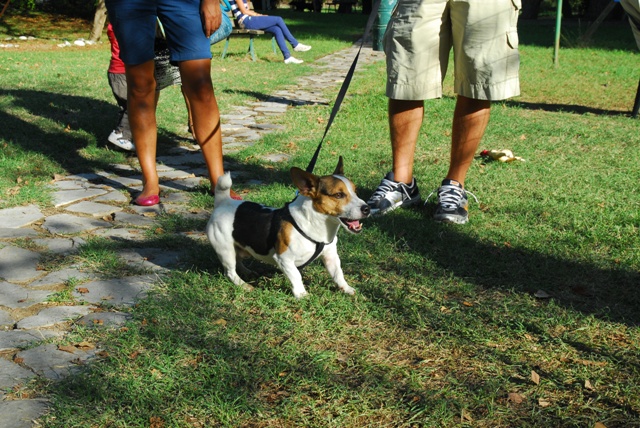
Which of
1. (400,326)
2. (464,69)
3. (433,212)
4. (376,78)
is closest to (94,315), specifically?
(400,326)

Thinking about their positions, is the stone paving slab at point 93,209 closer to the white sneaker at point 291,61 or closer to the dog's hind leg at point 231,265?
the dog's hind leg at point 231,265

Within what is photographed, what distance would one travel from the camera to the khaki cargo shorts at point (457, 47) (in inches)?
155

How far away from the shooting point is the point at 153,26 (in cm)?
423

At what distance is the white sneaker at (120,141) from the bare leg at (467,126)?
3135 mm

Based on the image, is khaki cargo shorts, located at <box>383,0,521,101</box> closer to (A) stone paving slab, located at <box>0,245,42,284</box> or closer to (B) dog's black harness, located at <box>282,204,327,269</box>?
(B) dog's black harness, located at <box>282,204,327,269</box>

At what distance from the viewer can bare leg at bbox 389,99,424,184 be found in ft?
14.4

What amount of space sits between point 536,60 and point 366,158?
9.81 meters

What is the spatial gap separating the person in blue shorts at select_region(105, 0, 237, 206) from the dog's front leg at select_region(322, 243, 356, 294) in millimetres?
1646

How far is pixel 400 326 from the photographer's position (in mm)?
2854

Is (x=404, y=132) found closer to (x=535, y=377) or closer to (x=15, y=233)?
(x=535, y=377)

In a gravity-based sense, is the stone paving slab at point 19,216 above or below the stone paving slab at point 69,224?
above

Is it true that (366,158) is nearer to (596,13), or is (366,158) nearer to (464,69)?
(464,69)

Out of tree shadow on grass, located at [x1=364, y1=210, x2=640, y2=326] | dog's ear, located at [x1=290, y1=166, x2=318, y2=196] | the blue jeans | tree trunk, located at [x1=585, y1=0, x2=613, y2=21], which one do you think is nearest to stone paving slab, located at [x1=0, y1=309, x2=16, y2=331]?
dog's ear, located at [x1=290, y1=166, x2=318, y2=196]

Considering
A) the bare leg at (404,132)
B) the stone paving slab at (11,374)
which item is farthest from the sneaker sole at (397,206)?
the stone paving slab at (11,374)
